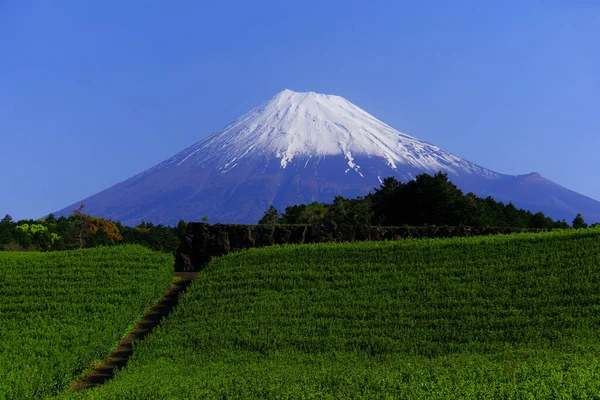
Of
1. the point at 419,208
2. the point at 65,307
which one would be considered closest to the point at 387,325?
the point at 65,307

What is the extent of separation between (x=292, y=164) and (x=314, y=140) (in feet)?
31.5

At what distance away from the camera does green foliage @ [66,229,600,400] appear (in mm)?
13758

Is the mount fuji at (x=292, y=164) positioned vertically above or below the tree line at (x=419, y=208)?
above

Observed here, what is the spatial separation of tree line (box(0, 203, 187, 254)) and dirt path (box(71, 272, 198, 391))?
18.0 meters

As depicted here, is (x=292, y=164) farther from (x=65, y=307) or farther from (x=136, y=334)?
(x=136, y=334)

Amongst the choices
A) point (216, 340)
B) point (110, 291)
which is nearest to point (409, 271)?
point (216, 340)

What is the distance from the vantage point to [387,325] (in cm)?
2181

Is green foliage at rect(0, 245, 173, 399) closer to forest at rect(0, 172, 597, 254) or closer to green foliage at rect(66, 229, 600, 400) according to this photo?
green foliage at rect(66, 229, 600, 400)

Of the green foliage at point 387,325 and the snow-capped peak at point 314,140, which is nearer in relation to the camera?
the green foliage at point 387,325

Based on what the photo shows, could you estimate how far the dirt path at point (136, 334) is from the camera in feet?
66.1

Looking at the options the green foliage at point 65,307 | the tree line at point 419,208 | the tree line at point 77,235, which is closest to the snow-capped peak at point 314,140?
the tree line at point 77,235

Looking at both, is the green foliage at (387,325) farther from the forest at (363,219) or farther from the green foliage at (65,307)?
the forest at (363,219)

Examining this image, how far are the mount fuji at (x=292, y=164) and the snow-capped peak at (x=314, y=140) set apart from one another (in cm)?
23

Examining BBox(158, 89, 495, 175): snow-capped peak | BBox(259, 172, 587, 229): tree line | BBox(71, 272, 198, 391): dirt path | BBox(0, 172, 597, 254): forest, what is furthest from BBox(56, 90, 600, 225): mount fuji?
BBox(71, 272, 198, 391): dirt path
